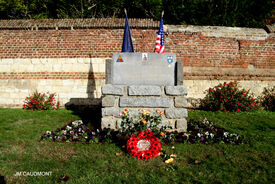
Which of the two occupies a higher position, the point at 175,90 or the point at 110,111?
the point at 175,90

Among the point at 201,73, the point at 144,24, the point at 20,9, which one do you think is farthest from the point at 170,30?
the point at 20,9

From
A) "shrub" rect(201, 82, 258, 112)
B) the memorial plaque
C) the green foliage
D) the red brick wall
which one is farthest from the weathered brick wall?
the green foliage

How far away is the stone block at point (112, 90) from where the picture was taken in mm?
4340

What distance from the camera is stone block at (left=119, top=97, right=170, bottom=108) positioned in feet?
14.4

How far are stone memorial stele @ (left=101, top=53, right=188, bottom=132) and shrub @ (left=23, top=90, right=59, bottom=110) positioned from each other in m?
4.05

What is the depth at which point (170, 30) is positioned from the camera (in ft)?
25.0

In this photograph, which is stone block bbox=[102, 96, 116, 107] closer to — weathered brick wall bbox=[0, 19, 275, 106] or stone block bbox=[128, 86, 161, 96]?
stone block bbox=[128, 86, 161, 96]

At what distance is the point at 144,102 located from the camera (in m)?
4.39

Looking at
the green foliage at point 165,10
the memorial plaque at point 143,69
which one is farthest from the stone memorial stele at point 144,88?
the green foliage at point 165,10

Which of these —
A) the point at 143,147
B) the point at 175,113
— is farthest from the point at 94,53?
the point at 143,147

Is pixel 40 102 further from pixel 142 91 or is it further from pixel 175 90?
pixel 175 90

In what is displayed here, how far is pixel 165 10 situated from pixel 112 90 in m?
11.6

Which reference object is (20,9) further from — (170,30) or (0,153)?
(0,153)

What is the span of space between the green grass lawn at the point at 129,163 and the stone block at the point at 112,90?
1196 millimetres
